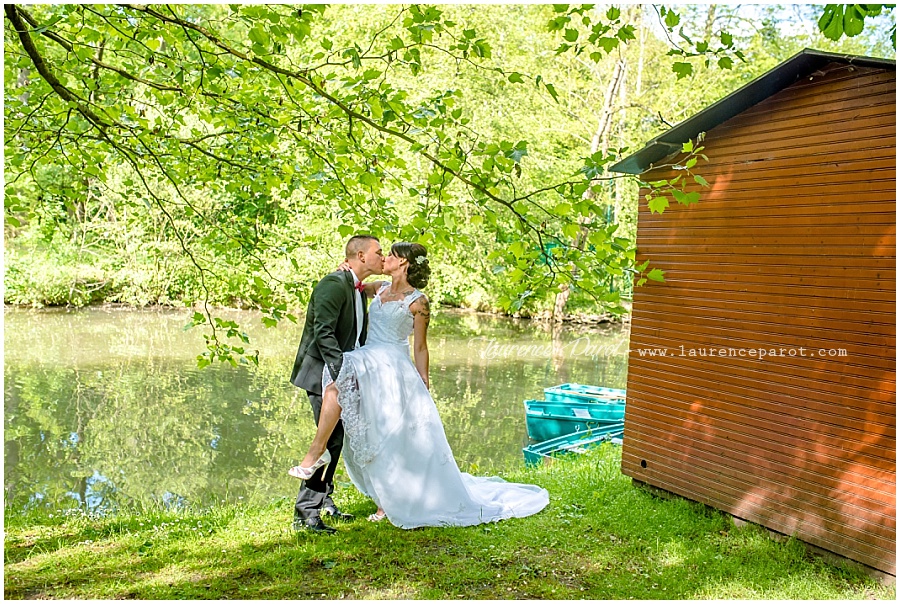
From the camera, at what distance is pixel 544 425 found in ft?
37.5

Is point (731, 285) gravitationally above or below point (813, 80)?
below

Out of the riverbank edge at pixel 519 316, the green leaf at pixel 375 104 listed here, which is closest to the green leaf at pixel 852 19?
the green leaf at pixel 375 104

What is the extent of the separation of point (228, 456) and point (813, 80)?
8123 millimetres

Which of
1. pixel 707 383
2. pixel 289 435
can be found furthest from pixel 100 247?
pixel 707 383

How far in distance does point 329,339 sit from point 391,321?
61 cm

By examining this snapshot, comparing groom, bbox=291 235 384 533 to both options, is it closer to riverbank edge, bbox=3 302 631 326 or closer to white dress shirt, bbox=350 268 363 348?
white dress shirt, bbox=350 268 363 348

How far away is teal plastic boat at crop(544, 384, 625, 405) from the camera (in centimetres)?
1271

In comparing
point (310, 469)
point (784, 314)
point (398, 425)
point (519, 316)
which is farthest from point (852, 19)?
point (519, 316)

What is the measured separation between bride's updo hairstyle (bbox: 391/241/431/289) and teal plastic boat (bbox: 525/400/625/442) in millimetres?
5925

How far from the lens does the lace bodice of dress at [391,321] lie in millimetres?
5953

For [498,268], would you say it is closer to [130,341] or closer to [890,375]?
[890,375]

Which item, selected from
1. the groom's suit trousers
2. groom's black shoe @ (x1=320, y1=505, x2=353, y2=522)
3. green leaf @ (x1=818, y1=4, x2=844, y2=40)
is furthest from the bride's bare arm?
green leaf @ (x1=818, y1=4, x2=844, y2=40)

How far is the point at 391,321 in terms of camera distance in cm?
597

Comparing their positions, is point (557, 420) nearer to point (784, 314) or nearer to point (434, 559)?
point (784, 314)
